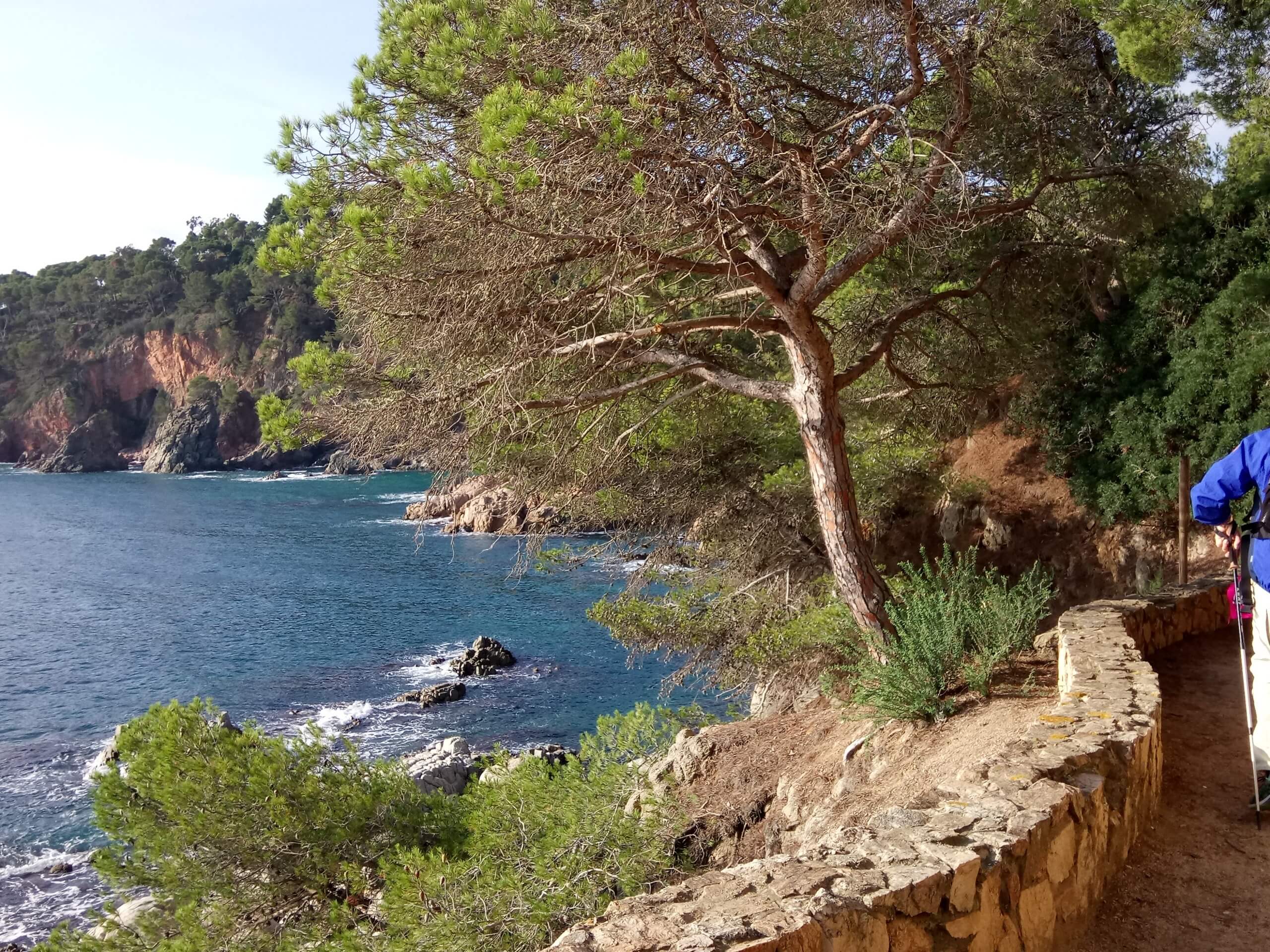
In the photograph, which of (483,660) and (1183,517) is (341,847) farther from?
(483,660)

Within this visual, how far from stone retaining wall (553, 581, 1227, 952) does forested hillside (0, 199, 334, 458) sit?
2869 inches

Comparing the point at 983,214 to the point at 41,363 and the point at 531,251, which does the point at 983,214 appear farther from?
the point at 41,363

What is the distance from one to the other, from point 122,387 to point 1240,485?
85.5 m

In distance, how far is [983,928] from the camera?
3.32 meters

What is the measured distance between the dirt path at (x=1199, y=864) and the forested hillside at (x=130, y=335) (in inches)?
2850

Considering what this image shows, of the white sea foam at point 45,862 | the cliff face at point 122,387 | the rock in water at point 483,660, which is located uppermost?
the cliff face at point 122,387

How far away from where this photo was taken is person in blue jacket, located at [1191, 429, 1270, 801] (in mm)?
4375

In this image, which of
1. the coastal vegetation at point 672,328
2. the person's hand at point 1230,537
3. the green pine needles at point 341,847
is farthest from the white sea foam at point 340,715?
the person's hand at point 1230,537

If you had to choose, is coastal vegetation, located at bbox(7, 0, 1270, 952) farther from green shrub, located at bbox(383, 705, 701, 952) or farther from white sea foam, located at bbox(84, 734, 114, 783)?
white sea foam, located at bbox(84, 734, 114, 783)

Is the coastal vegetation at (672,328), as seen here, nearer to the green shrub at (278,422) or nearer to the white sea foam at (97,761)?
the green shrub at (278,422)

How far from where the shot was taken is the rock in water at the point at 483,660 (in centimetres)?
2186

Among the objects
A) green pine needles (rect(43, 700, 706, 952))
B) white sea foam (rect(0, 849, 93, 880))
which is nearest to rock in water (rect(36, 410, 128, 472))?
white sea foam (rect(0, 849, 93, 880))

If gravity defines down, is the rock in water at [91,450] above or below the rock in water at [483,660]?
above

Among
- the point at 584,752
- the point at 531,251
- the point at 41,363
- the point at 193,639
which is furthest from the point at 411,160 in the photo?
the point at 41,363
